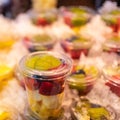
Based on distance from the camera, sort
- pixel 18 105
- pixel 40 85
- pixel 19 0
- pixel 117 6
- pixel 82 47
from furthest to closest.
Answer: pixel 19 0 → pixel 117 6 → pixel 82 47 → pixel 18 105 → pixel 40 85

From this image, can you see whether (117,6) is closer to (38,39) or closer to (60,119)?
(38,39)

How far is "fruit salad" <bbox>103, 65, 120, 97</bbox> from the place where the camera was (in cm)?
96

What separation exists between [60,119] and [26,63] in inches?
7.7

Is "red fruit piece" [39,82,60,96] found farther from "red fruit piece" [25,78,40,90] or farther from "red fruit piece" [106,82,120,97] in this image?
"red fruit piece" [106,82,120,97]

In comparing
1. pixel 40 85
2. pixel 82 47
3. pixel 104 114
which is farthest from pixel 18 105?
pixel 82 47

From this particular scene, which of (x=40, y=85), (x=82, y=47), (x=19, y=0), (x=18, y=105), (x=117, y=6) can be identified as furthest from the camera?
(x=19, y=0)

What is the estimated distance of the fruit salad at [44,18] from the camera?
5.16 feet

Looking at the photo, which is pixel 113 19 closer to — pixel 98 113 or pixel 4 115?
pixel 98 113

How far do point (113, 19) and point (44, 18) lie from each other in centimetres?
37

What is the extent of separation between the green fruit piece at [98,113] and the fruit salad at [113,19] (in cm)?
66

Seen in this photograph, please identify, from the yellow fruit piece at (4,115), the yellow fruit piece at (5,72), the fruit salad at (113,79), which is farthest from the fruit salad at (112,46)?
the yellow fruit piece at (4,115)

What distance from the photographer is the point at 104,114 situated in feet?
2.81

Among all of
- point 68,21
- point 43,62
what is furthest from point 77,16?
point 43,62

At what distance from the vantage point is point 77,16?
4.95 ft
